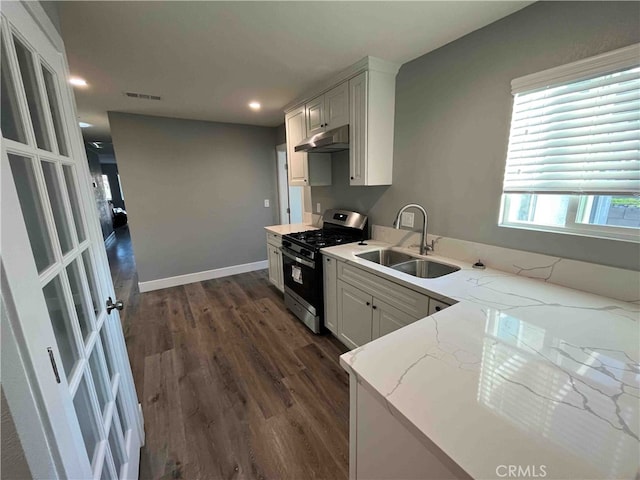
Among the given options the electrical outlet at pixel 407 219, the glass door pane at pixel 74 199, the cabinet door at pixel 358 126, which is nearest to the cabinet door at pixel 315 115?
the cabinet door at pixel 358 126

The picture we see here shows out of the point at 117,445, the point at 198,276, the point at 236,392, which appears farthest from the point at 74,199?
the point at 198,276

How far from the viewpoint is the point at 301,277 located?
2717mm

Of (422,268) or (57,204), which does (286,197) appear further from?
(57,204)

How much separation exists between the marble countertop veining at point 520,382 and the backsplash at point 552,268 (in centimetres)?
8

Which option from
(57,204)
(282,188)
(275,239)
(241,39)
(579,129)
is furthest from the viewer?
(282,188)

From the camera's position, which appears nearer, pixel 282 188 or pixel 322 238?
pixel 322 238

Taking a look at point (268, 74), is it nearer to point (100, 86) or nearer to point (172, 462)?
point (100, 86)

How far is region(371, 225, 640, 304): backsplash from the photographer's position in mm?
1280

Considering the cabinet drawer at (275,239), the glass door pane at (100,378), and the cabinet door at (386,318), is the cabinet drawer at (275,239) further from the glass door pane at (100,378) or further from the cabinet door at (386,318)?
the glass door pane at (100,378)

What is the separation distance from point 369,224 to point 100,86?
2.85 m

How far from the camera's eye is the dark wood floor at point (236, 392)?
146cm

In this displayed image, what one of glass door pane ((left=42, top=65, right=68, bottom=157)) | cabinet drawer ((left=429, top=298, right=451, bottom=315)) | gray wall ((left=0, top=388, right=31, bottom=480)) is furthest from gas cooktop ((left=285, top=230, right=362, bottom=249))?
gray wall ((left=0, top=388, right=31, bottom=480))

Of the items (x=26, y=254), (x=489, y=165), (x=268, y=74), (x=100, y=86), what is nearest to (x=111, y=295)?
(x=26, y=254)

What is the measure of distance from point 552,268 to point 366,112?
168cm
